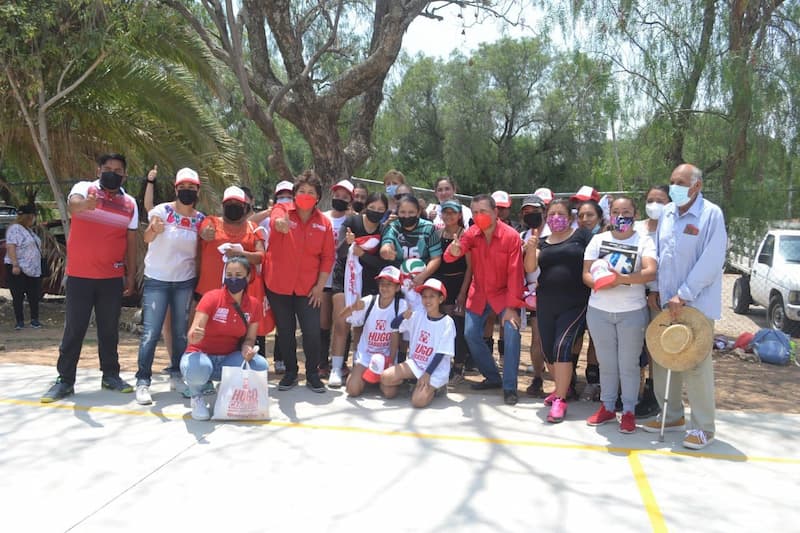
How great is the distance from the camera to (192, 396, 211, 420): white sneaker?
549cm

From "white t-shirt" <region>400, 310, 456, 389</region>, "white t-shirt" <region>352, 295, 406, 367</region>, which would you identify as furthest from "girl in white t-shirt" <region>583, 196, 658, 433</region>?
"white t-shirt" <region>352, 295, 406, 367</region>

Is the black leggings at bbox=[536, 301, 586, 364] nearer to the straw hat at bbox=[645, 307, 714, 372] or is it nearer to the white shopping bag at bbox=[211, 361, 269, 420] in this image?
the straw hat at bbox=[645, 307, 714, 372]

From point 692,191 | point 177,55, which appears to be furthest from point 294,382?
point 177,55

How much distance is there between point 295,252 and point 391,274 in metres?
0.87

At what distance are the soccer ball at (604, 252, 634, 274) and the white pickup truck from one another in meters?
5.25

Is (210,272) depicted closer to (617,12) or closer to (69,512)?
(69,512)

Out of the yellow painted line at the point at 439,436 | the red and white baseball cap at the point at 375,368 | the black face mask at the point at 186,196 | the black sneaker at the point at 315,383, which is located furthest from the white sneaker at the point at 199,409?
the black face mask at the point at 186,196

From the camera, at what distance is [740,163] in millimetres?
8852

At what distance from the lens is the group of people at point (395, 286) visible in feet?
17.4

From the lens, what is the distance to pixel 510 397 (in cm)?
610

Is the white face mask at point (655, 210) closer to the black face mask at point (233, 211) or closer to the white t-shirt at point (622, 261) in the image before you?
the white t-shirt at point (622, 261)

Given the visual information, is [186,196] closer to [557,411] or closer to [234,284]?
[234,284]

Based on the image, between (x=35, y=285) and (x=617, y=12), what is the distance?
9232 mm

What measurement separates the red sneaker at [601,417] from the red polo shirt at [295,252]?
264 cm
